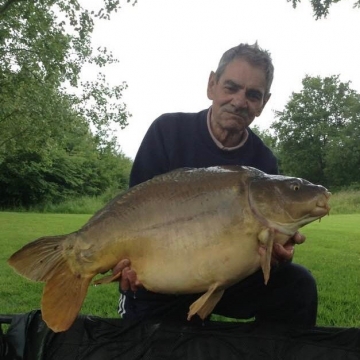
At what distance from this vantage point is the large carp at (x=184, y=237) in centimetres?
132

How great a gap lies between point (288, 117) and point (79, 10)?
30018 millimetres

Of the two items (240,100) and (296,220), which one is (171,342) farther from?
(240,100)

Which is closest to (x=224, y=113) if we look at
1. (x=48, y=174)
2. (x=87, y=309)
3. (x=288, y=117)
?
(x=87, y=309)

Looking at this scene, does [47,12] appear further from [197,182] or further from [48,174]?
[48,174]

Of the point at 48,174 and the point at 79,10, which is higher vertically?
the point at 79,10

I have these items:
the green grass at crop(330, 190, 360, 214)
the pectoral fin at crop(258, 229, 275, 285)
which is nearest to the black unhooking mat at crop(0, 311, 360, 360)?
the pectoral fin at crop(258, 229, 275, 285)

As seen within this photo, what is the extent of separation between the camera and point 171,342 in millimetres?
1646

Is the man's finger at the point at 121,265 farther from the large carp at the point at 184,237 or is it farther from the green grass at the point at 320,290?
the green grass at the point at 320,290

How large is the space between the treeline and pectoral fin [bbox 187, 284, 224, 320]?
33850 millimetres

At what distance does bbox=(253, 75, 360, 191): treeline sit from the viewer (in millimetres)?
34438

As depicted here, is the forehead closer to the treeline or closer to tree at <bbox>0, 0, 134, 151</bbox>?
tree at <bbox>0, 0, 134, 151</bbox>

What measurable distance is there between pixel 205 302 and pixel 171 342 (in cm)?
35

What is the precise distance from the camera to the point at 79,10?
8.60 m

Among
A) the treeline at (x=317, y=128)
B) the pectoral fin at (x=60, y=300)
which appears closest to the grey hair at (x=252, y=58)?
the pectoral fin at (x=60, y=300)
